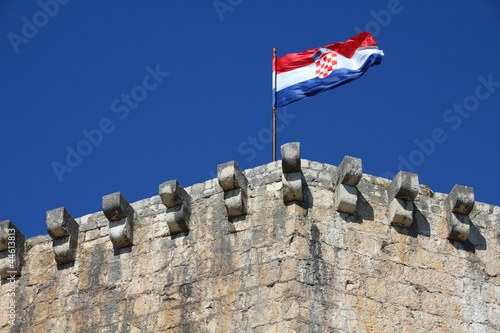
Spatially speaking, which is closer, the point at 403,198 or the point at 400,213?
the point at 400,213

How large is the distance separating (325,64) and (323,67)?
6cm

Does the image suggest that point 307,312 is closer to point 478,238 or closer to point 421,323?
point 421,323

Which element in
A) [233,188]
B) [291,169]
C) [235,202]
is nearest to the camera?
[291,169]

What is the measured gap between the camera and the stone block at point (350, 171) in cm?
1653

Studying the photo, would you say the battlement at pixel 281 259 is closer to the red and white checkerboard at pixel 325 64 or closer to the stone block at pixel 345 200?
the stone block at pixel 345 200

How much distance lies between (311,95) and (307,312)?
14.4 feet

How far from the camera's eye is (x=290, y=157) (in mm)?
16344

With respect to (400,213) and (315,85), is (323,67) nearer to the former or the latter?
(315,85)

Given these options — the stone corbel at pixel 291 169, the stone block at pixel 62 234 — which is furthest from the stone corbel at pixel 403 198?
the stone block at pixel 62 234

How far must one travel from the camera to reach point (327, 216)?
16438mm

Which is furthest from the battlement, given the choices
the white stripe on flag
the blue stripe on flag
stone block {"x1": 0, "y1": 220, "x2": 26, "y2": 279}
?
the white stripe on flag

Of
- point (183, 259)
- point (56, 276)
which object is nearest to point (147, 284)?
point (183, 259)

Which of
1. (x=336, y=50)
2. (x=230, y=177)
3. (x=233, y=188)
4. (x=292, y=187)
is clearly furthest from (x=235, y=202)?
(x=336, y=50)

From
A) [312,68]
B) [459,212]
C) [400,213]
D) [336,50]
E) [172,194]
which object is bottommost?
[400,213]
